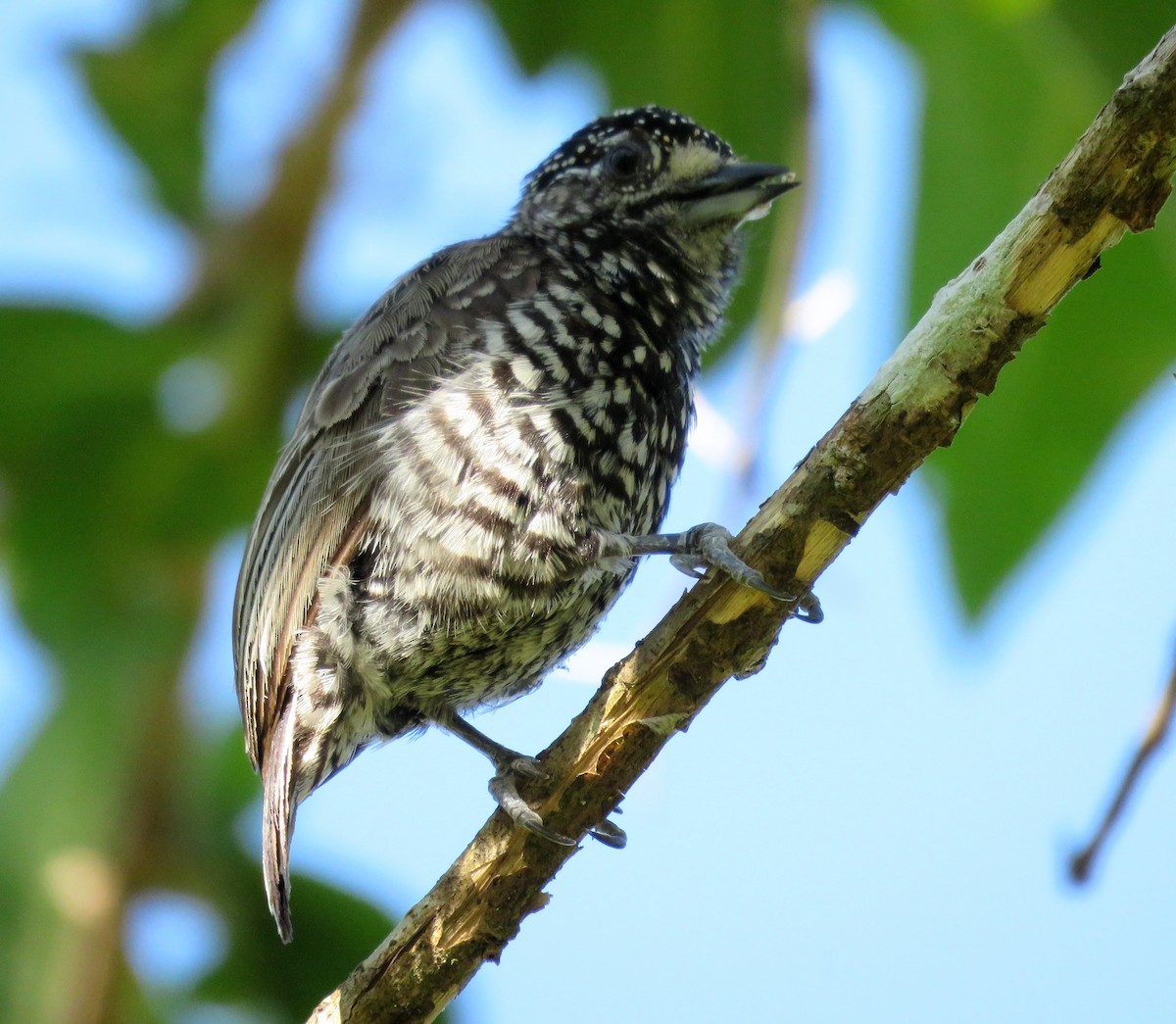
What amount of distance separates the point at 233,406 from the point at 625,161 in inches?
62.0

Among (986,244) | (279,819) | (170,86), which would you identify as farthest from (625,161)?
(279,819)

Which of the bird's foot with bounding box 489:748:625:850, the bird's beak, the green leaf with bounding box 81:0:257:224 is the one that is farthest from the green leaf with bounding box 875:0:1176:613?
the green leaf with bounding box 81:0:257:224

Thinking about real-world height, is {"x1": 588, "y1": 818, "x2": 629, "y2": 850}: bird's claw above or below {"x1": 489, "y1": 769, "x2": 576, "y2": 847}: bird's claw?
above

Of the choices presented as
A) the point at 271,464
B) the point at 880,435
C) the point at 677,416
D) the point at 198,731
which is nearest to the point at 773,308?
the point at 677,416

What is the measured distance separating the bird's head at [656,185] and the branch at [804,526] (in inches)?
55.3

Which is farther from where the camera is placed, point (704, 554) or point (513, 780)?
point (513, 780)

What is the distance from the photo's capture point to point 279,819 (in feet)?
9.99

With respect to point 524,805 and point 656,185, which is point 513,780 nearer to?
point 524,805

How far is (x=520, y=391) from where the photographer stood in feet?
10.4

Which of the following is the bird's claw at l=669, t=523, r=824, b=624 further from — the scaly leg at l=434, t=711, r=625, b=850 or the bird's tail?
the bird's tail

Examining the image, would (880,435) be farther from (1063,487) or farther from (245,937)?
(245,937)

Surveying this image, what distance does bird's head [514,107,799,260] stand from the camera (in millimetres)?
3699

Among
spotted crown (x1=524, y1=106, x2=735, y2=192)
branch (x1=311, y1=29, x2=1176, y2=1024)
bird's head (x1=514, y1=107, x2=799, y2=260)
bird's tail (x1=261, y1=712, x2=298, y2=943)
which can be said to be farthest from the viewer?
spotted crown (x1=524, y1=106, x2=735, y2=192)

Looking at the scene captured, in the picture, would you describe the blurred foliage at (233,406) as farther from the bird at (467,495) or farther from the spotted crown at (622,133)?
the bird at (467,495)
